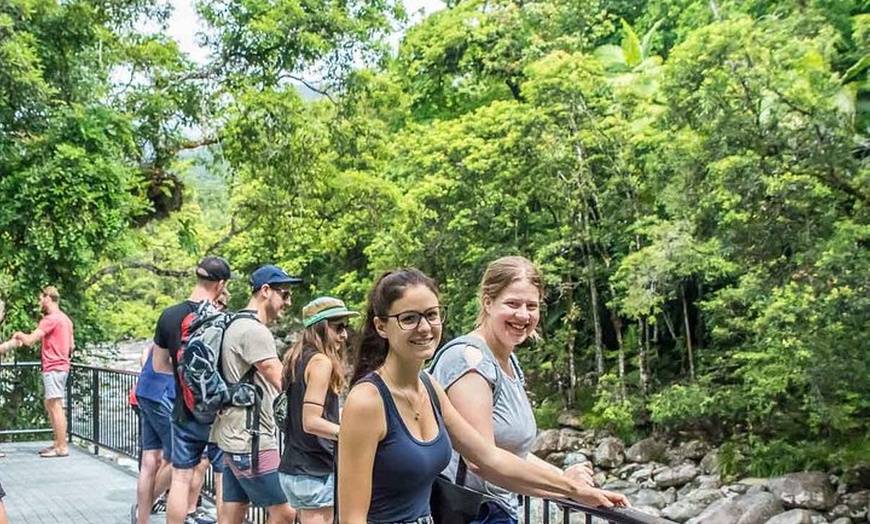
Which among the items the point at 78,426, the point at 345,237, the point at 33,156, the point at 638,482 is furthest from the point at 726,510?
the point at 33,156

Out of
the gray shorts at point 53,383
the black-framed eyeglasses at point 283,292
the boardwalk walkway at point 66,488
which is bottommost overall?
the boardwalk walkway at point 66,488

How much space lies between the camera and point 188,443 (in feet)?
16.4

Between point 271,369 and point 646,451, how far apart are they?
18.4 metres

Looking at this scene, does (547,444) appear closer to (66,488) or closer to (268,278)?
(66,488)

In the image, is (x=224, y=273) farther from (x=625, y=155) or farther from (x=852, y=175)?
(x=625, y=155)

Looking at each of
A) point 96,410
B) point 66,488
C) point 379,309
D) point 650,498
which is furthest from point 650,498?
point 379,309

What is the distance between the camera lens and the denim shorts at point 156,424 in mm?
5727

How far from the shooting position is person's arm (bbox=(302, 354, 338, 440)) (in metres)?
3.76

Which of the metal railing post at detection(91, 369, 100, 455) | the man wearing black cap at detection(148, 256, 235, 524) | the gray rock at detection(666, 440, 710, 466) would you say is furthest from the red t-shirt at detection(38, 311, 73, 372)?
the gray rock at detection(666, 440, 710, 466)

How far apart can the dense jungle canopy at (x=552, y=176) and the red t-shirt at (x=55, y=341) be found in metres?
3.54

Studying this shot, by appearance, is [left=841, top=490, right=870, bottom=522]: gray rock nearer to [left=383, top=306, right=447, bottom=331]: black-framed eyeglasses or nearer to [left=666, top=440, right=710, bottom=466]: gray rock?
[left=666, top=440, right=710, bottom=466]: gray rock

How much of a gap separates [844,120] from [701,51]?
2713 millimetres

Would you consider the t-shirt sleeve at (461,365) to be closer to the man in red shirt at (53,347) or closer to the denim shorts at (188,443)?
the denim shorts at (188,443)

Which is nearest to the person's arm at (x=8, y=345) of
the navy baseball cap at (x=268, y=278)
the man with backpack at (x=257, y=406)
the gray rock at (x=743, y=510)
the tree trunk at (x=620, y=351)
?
the man with backpack at (x=257, y=406)
